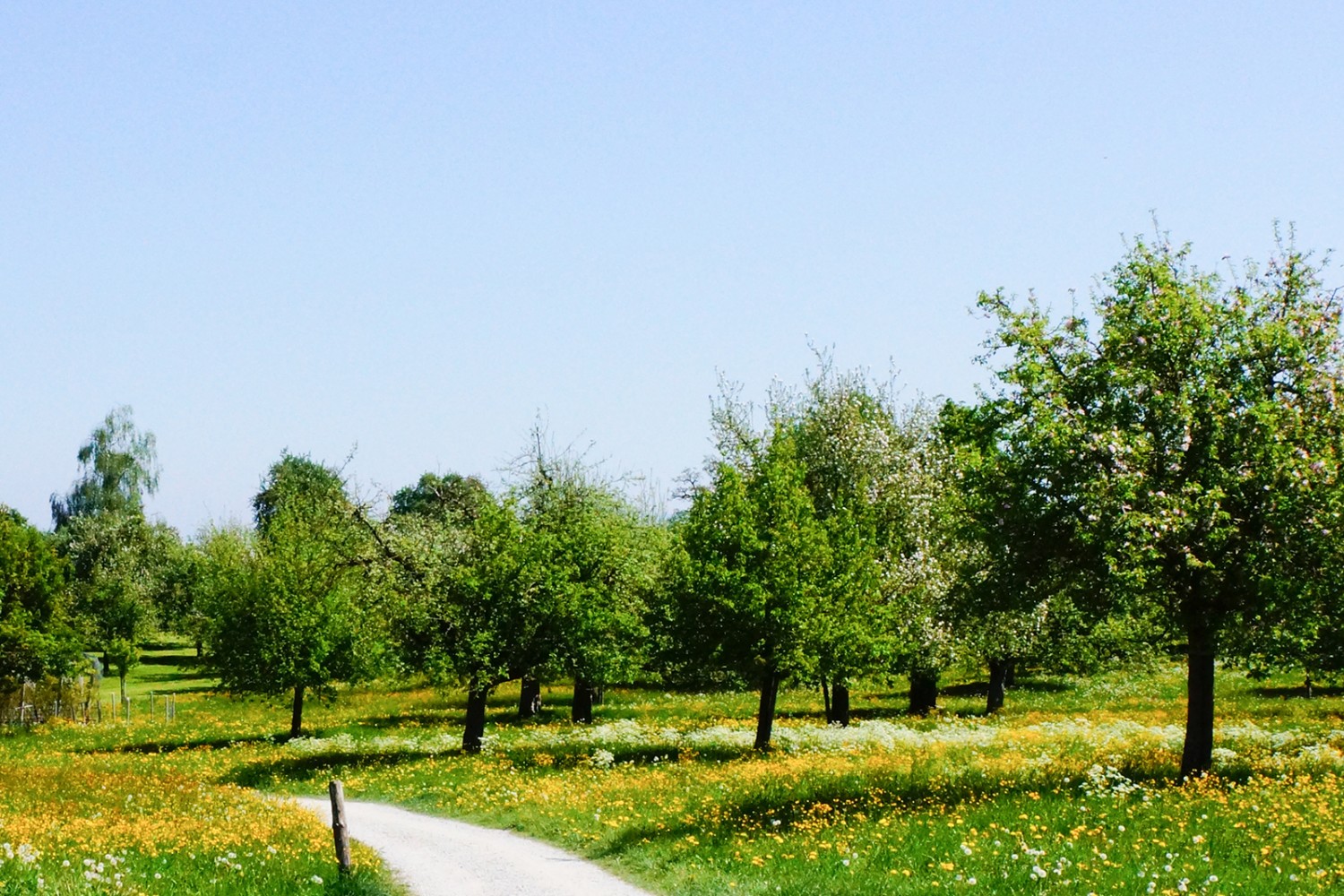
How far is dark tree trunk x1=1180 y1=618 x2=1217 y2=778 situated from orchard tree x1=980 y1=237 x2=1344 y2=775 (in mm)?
28

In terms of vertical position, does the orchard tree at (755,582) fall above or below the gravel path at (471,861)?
above

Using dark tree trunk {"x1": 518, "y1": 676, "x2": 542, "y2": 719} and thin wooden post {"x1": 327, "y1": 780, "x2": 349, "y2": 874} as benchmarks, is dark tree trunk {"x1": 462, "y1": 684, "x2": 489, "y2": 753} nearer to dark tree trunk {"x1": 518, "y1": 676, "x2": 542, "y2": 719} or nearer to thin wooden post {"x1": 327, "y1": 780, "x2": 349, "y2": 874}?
dark tree trunk {"x1": 518, "y1": 676, "x2": 542, "y2": 719}

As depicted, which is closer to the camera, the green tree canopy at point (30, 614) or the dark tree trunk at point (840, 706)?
the dark tree trunk at point (840, 706)

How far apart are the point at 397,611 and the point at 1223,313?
2564 cm

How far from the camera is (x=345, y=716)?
52.9m

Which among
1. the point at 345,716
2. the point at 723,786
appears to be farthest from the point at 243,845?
the point at 345,716

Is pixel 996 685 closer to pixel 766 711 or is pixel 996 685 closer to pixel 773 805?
pixel 766 711

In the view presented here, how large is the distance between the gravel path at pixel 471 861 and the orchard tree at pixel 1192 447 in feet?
34.4

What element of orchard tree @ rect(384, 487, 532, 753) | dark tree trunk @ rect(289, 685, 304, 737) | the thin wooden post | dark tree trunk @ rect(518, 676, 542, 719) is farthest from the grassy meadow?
dark tree trunk @ rect(518, 676, 542, 719)

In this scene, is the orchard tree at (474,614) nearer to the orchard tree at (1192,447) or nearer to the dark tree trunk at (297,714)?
the dark tree trunk at (297,714)

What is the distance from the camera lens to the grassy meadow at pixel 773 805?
46.2 feet

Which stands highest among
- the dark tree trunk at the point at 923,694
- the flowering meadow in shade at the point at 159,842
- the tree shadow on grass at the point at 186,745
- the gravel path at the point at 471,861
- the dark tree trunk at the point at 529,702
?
the flowering meadow in shade at the point at 159,842

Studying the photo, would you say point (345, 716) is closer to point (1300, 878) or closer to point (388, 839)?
point (388, 839)

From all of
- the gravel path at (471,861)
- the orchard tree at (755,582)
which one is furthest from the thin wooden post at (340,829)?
the orchard tree at (755,582)
